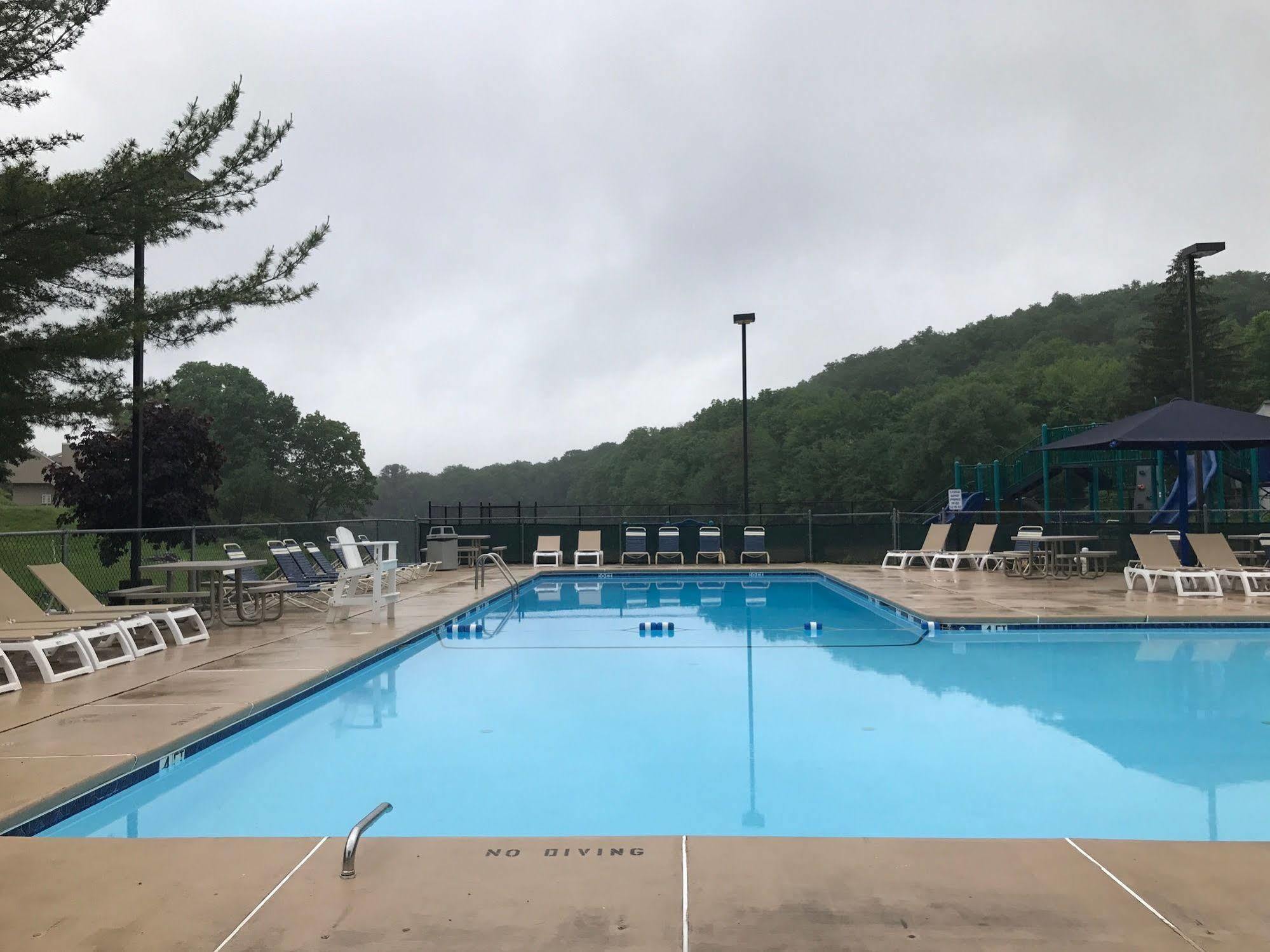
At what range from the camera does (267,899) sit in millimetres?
2531

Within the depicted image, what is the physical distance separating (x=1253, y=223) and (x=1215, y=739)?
26.6 meters

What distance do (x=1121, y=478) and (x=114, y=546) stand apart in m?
22.5

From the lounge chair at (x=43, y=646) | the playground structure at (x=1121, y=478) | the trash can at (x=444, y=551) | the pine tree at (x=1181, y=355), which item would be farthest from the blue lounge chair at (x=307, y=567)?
the pine tree at (x=1181, y=355)

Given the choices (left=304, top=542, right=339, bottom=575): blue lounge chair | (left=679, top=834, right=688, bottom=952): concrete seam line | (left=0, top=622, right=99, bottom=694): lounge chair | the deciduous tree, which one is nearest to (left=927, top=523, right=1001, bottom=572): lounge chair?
(left=304, top=542, right=339, bottom=575): blue lounge chair

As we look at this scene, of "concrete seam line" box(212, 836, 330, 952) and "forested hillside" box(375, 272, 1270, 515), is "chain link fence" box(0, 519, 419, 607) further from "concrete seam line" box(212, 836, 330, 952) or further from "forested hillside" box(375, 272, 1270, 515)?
"forested hillside" box(375, 272, 1270, 515)

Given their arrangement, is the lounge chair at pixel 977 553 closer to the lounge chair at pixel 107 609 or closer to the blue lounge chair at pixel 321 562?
the blue lounge chair at pixel 321 562

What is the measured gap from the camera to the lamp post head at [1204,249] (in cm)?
1263

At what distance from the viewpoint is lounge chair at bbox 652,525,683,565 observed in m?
Result: 17.8

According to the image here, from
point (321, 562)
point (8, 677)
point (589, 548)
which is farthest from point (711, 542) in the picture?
point (8, 677)

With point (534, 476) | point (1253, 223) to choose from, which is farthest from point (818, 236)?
point (534, 476)

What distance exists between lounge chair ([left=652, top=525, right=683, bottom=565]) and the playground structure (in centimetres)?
647

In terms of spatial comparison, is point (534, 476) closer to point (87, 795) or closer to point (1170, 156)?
point (1170, 156)

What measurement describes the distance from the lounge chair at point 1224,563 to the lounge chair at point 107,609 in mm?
10509

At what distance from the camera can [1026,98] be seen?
1734 centimetres
